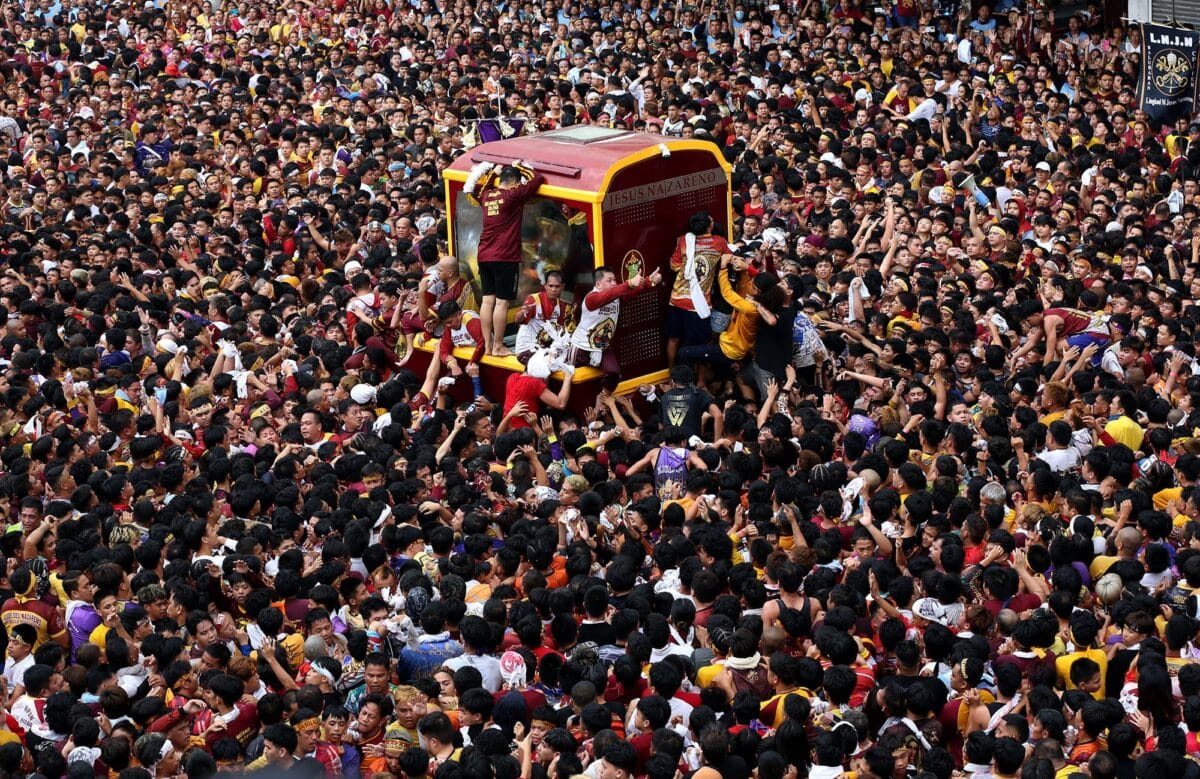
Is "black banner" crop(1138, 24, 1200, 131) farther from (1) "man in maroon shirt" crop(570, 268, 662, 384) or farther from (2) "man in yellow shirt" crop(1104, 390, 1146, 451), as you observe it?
(1) "man in maroon shirt" crop(570, 268, 662, 384)

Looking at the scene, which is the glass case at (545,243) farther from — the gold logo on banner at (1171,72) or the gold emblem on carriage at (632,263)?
the gold logo on banner at (1171,72)

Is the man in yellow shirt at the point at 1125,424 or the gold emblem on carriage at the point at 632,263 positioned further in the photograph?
the gold emblem on carriage at the point at 632,263

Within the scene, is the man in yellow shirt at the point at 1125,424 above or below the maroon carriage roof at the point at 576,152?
below

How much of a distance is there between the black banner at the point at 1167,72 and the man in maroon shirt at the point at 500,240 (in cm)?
730

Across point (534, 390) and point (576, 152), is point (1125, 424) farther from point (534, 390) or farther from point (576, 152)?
point (576, 152)

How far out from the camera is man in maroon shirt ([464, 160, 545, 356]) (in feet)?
44.2

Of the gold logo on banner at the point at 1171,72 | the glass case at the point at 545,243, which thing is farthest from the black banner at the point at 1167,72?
the glass case at the point at 545,243

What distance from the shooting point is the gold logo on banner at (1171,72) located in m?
17.3

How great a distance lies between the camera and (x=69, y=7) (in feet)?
93.2

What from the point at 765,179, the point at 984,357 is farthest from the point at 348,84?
the point at 984,357

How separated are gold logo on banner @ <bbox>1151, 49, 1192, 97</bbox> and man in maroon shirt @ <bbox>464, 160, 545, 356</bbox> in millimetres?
7353

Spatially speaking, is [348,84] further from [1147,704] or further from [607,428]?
[1147,704]

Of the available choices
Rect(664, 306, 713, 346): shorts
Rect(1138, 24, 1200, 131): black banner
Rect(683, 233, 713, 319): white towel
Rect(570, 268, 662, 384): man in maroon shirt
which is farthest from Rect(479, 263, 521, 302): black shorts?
Rect(1138, 24, 1200, 131): black banner

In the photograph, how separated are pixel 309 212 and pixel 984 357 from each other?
7.44 meters
